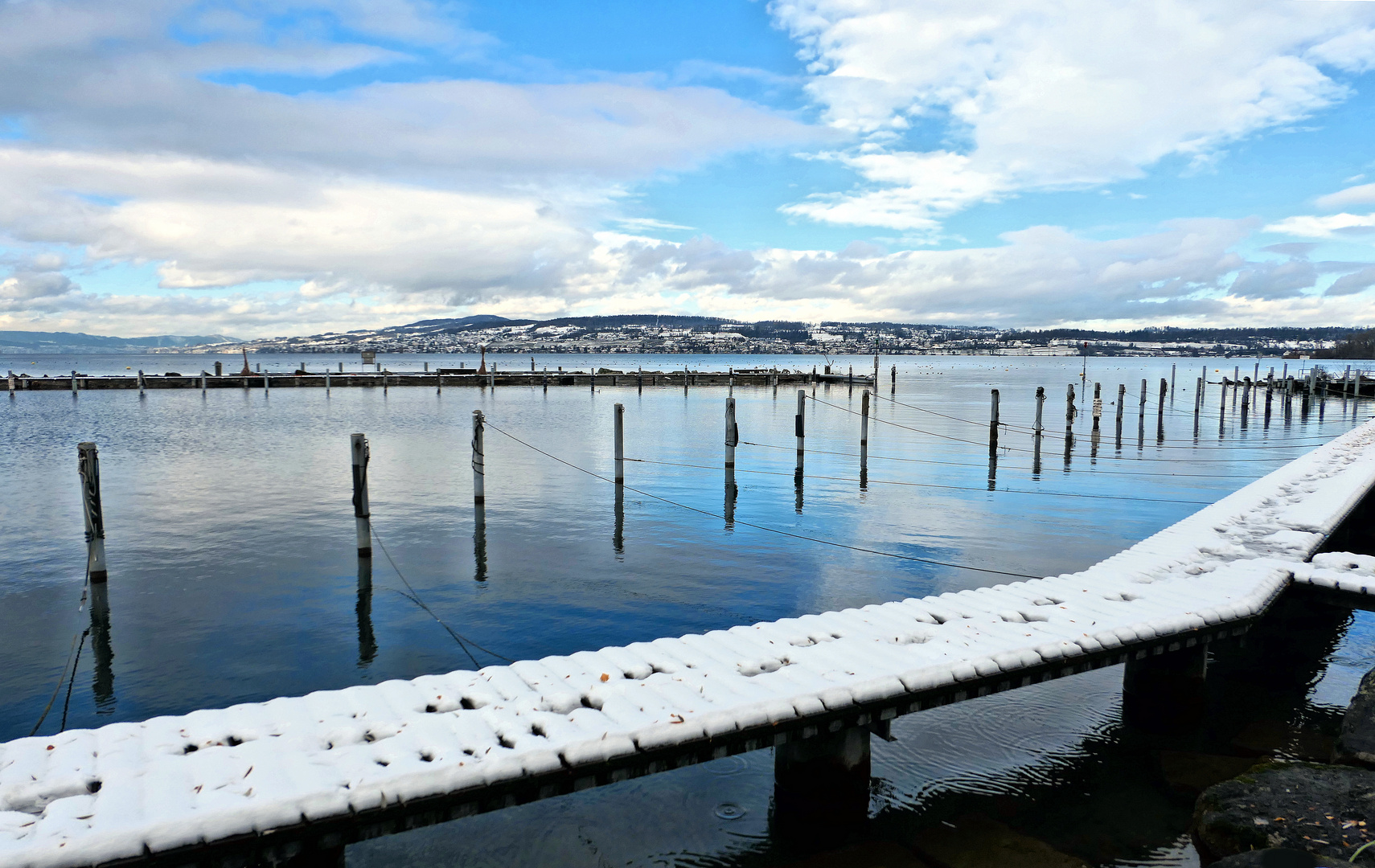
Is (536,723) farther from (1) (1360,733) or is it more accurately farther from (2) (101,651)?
(2) (101,651)

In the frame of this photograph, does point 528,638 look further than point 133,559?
No

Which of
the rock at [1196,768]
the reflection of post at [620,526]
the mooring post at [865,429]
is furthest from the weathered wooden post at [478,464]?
the rock at [1196,768]

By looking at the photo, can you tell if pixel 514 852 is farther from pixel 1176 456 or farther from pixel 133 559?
pixel 1176 456

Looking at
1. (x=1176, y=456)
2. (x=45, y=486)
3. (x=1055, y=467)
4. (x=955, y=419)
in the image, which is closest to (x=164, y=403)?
(x=45, y=486)

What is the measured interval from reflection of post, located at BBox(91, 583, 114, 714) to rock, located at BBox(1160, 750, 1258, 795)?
457 inches

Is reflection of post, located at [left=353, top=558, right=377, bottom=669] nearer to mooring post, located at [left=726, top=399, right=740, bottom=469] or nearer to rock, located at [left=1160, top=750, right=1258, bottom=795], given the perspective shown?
rock, located at [left=1160, top=750, right=1258, bottom=795]

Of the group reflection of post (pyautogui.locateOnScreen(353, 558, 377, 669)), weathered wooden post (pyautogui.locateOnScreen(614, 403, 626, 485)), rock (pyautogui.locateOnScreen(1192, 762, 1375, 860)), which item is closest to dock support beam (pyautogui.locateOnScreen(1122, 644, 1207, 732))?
rock (pyautogui.locateOnScreen(1192, 762, 1375, 860))

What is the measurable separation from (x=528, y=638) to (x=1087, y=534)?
513 inches

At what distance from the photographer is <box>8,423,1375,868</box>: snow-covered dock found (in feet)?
16.1

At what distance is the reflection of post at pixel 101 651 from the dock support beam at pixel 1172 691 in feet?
39.0

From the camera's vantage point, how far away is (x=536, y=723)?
20.2ft

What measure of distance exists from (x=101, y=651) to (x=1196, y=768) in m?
13.5

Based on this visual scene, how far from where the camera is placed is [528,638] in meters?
11.9

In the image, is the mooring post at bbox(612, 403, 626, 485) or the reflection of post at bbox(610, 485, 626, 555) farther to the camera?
the mooring post at bbox(612, 403, 626, 485)
